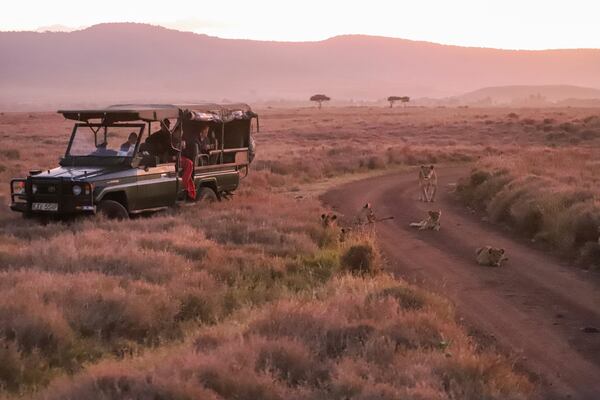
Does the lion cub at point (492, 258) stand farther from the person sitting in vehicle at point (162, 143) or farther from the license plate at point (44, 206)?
the license plate at point (44, 206)

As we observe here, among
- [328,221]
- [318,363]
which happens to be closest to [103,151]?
[328,221]

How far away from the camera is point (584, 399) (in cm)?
692

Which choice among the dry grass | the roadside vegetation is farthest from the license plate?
the roadside vegetation

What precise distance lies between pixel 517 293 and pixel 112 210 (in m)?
7.96

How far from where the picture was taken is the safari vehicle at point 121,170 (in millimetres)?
14500

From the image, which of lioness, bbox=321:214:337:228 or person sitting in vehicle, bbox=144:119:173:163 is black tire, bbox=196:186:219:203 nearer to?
person sitting in vehicle, bbox=144:119:173:163

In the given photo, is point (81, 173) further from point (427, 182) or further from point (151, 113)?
point (427, 182)

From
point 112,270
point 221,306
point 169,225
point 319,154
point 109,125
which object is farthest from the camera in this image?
point 319,154

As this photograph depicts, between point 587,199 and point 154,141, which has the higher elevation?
point 154,141

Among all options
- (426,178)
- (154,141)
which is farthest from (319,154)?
(154,141)

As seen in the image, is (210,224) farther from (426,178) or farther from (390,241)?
(426,178)

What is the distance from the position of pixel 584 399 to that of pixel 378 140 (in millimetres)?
47840

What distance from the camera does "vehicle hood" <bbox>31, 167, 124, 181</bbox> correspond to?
14516mm

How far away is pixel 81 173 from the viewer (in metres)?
14.7
